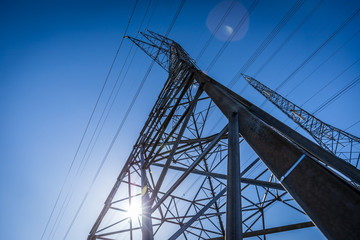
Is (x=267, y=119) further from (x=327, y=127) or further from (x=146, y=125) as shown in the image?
(x=327, y=127)

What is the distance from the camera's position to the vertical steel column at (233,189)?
1.29 metres

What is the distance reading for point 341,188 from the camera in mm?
898

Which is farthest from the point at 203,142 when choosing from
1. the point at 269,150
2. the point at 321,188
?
the point at 321,188

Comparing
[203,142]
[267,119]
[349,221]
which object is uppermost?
[203,142]

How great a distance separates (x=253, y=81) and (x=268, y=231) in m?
14.4

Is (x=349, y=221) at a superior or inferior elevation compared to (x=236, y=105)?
inferior

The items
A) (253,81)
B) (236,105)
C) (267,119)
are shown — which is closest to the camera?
(267,119)

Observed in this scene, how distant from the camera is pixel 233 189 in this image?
4.87ft

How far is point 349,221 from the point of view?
833 millimetres

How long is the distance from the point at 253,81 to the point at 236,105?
15.2 m

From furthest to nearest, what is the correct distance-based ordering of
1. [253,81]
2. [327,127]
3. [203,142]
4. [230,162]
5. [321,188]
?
[253,81], [327,127], [203,142], [230,162], [321,188]

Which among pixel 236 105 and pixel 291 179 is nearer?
pixel 291 179

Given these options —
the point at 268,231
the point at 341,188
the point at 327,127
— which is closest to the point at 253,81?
the point at 327,127

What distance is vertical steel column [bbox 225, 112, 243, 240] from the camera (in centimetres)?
129
